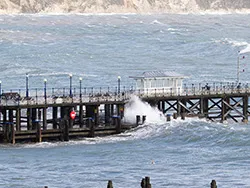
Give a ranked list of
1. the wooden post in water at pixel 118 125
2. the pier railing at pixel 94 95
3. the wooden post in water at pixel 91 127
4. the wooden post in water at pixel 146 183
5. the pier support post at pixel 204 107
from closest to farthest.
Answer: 1. the wooden post in water at pixel 146 183
2. the pier railing at pixel 94 95
3. the wooden post in water at pixel 91 127
4. the wooden post in water at pixel 118 125
5. the pier support post at pixel 204 107

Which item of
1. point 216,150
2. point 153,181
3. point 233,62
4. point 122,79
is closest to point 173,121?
point 216,150

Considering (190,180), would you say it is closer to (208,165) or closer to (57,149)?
(208,165)

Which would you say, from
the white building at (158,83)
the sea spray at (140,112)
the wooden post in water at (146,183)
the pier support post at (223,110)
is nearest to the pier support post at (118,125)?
the sea spray at (140,112)

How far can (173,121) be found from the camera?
107188 millimetres

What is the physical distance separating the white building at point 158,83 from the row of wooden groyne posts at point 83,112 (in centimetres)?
37

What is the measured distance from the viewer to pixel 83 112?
10725cm

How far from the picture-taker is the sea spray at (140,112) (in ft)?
351

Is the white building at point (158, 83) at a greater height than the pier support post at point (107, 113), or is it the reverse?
the white building at point (158, 83)

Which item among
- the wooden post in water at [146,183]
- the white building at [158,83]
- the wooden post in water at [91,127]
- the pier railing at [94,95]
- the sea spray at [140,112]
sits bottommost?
the wooden post in water at [146,183]

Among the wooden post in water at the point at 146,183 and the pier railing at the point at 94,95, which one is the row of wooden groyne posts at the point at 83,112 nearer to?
the pier railing at the point at 94,95

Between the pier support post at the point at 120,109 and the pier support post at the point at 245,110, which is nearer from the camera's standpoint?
the pier support post at the point at 120,109

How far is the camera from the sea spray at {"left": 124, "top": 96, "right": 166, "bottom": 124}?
10694 cm

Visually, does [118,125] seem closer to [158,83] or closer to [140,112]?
[140,112]

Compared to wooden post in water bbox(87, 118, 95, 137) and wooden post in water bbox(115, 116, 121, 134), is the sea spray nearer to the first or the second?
wooden post in water bbox(115, 116, 121, 134)
